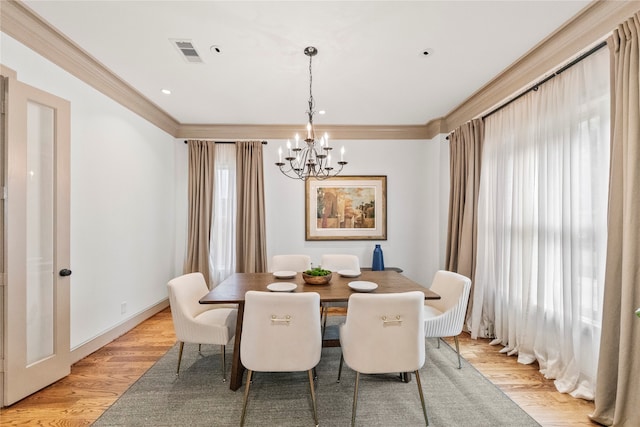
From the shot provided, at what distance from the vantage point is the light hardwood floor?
6.26 feet

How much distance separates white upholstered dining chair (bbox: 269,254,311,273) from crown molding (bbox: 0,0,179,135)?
2.46 m

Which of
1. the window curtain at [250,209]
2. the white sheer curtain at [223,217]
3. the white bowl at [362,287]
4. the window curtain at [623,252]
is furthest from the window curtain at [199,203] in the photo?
the window curtain at [623,252]

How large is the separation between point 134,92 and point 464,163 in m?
4.05

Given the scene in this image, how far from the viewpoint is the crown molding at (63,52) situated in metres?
1.98

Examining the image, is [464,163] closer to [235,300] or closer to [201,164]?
[235,300]

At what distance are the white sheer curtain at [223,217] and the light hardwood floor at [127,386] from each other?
1.30m

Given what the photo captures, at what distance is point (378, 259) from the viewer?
4.13 m

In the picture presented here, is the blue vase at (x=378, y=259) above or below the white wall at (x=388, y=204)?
below

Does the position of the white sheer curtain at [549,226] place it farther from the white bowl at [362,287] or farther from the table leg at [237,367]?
the table leg at [237,367]

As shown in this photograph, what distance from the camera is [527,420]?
1878 millimetres

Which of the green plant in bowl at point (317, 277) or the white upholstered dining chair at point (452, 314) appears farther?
the green plant in bowl at point (317, 277)

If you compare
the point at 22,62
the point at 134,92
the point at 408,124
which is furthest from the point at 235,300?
the point at 408,124

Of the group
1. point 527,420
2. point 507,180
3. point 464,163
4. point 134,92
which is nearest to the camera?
point 527,420

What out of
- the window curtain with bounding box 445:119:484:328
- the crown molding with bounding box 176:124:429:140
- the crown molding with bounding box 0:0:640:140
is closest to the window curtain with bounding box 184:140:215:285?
the crown molding with bounding box 176:124:429:140
